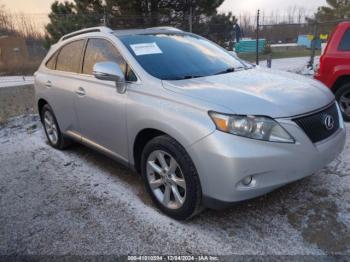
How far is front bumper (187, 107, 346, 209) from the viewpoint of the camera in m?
2.39

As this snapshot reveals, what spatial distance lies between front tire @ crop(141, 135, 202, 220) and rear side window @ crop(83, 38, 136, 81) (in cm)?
78

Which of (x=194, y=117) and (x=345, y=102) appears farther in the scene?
(x=345, y=102)

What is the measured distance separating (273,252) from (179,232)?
2.58 feet

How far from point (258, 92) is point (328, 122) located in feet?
2.20

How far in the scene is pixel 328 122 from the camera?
2818 mm

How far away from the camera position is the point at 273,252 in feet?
8.30

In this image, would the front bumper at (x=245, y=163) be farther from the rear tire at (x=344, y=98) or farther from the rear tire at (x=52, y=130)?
the rear tire at (x=344, y=98)

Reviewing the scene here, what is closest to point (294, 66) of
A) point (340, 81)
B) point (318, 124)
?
point (340, 81)

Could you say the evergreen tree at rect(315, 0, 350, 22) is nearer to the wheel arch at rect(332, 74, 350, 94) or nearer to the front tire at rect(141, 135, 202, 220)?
the wheel arch at rect(332, 74, 350, 94)

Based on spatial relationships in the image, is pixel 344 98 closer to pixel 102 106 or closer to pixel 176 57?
pixel 176 57

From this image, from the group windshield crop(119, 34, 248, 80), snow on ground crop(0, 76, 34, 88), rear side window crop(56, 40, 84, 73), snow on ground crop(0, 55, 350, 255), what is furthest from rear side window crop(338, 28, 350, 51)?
snow on ground crop(0, 76, 34, 88)

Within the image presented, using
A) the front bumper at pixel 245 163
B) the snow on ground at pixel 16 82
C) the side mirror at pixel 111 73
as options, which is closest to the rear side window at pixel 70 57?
the side mirror at pixel 111 73

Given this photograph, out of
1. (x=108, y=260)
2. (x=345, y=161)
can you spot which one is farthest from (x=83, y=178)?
(x=345, y=161)

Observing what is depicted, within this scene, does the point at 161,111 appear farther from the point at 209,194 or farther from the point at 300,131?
the point at 300,131
